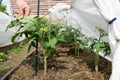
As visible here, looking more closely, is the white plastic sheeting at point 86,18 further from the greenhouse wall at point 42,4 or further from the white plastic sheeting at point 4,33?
the greenhouse wall at point 42,4

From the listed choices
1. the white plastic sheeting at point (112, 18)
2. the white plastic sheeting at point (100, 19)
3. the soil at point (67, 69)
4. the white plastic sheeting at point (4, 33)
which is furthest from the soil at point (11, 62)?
the white plastic sheeting at point (112, 18)

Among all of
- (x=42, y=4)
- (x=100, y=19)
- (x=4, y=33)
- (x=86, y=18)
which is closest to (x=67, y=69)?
(x=100, y=19)

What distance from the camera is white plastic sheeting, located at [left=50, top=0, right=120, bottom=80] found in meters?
3.89

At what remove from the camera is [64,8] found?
8.07 m

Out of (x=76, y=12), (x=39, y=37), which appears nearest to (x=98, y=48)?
(x=39, y=37)

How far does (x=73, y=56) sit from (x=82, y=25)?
0.73m

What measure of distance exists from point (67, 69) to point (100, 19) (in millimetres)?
878

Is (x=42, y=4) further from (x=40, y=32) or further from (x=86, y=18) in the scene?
(x=40, y=32)

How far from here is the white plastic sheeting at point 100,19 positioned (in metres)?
3.89

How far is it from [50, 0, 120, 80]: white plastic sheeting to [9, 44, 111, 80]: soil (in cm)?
24

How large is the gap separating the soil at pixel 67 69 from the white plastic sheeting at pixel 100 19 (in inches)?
9.4

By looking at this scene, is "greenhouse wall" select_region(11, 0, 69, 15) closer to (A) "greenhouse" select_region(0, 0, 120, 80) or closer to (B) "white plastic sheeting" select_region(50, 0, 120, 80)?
(B) "white plastic sheeting" select_region(50, 0, 120, 80)

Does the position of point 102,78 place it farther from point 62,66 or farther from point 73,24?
point 73,24

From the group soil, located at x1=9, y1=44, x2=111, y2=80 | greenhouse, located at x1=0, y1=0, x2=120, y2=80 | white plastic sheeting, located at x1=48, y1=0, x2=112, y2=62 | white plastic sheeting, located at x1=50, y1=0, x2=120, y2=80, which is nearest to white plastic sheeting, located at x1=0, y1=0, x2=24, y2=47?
greenhouse, located at x1=0, y1=0, x2=120, y2=80
